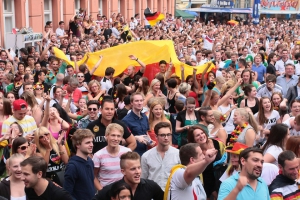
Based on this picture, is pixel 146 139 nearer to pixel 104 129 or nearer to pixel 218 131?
pixel 104 129

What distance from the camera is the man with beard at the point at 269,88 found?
37.1ft

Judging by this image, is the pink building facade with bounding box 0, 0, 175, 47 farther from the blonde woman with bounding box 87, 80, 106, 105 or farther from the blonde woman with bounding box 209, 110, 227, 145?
the blonde woman with bounding box 209, 110, 227, 145

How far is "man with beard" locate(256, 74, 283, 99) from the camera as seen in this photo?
11.3 m

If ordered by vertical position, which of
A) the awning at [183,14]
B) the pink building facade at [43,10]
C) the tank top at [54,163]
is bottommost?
the awning at [183,14]

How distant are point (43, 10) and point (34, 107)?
14267 millimetres

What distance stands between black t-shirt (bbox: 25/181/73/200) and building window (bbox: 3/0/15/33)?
50.3 feet

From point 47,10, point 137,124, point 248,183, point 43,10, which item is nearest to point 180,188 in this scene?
point 248,183

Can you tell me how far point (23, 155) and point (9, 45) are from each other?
1244cm

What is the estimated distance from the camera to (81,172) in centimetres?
631

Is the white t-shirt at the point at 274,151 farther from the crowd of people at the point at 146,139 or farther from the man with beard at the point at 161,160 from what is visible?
the man with beard at the point at 161,160

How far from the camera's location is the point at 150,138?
26.9 ft

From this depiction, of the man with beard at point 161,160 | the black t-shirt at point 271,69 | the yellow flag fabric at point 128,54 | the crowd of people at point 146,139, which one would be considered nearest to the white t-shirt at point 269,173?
the crowd of people at point 146,139

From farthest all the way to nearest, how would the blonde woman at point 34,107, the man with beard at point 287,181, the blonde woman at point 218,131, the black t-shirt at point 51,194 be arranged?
1. the blonde woman at point 34,107
2. the blonde woman at point 218,131
3. the man with beard at point 287,181
4. the black t-shirt at point 51,194

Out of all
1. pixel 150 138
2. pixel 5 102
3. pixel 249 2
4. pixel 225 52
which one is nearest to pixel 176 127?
pixel 150 138
